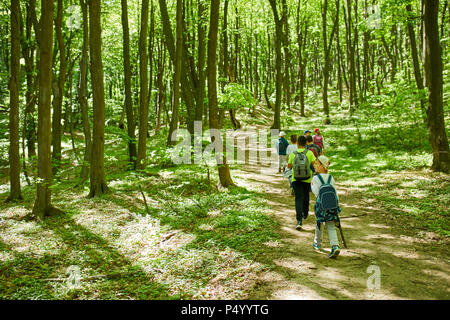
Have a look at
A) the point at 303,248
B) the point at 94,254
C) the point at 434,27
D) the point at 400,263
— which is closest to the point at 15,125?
the point at 94,254

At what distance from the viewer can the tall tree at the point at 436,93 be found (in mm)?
10531

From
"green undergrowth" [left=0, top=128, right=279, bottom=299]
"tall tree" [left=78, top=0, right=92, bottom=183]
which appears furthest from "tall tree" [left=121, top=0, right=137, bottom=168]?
"green undergrowth" [left=0, top=128, right=279, bottom=299]

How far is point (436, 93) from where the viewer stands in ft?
34.9

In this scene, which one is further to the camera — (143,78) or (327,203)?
(143,78)

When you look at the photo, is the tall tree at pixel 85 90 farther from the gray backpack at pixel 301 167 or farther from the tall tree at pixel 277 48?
the tall tree at pixel 277 48

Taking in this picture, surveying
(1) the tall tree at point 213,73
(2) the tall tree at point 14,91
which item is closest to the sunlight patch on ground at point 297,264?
(1) the tall tree at point 213,73

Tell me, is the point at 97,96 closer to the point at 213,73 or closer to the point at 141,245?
the point at 213,73

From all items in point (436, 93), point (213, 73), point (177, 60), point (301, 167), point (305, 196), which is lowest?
point (305, 196)

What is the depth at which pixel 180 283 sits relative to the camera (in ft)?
17.5

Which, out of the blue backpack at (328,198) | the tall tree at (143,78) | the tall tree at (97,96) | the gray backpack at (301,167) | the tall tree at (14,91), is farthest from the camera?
the tall tree at (143,78)

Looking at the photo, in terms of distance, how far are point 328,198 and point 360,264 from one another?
1.25m

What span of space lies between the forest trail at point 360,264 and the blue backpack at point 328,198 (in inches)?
36.8

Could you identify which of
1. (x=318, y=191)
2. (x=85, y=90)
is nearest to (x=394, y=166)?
(x=318, y=191)

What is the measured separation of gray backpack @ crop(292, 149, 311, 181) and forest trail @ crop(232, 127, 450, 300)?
1.31 m
